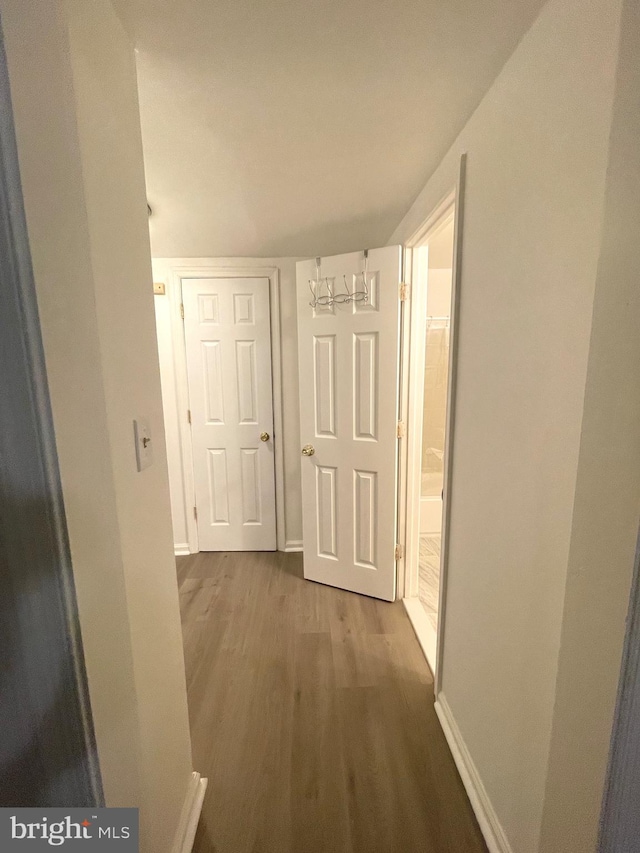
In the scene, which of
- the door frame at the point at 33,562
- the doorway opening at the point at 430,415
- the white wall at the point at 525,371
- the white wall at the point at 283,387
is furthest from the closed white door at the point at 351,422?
the door frame at the point at 33,562

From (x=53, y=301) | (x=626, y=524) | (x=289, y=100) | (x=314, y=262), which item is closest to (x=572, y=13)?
Result: (x=289, y=100)

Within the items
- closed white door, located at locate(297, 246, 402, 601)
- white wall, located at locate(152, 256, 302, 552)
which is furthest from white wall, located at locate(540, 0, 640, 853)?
white wall, located at locate(152, 256, 302, 552)

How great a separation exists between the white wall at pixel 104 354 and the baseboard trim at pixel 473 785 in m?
0.90

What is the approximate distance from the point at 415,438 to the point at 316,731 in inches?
55.2

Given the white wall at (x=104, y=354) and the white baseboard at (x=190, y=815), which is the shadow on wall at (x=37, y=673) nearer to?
the white wall at (x=104, y=354)

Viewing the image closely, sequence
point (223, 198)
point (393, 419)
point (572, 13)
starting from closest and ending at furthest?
point (572, 13), point (223, 198), point (393, 419)

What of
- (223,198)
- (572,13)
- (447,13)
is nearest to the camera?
(572,13)

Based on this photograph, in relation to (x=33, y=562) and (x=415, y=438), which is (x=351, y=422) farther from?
(x=33, y=562)

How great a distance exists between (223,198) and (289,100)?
791mm

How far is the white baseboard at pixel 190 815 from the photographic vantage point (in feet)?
3.35

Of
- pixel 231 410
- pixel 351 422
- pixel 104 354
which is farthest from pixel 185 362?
pixel 104 354

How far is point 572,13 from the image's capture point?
26.9 inches

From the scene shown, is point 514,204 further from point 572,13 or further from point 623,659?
point 623,659

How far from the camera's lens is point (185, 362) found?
2531mm
